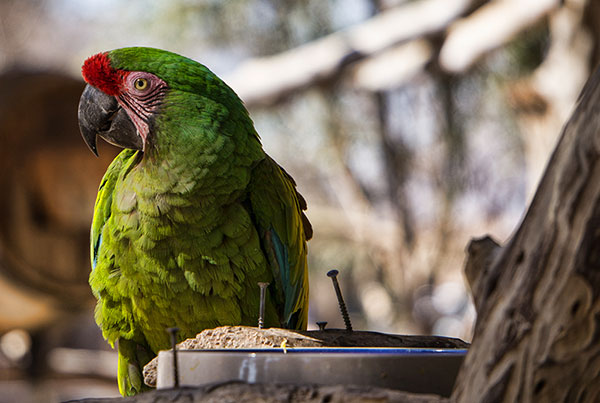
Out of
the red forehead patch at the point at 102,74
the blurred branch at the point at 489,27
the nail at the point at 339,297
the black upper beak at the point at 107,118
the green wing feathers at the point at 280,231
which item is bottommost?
the nail at the point at 339,297

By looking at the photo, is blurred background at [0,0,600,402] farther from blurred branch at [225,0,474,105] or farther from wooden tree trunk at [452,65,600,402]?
wooden tree trunk at [452,65,600,402]

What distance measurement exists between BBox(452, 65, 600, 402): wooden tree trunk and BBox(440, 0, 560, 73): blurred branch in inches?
85.8

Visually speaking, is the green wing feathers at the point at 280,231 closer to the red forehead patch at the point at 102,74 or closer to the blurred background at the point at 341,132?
the red forehead patch at the point at 102,74

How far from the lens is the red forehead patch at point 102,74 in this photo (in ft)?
4.51

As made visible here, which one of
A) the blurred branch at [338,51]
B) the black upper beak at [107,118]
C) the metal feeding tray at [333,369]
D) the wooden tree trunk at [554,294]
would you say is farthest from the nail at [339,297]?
the blurred branch at [338,51]

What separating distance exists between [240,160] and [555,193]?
871mm

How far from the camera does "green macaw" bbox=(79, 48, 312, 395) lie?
1303mm

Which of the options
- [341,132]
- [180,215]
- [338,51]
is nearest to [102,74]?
[180,215]

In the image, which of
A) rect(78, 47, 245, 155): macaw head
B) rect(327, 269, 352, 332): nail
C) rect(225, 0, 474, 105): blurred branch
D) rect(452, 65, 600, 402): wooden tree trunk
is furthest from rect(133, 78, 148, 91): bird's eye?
rect(225, 0, 474, 105): blurred branch

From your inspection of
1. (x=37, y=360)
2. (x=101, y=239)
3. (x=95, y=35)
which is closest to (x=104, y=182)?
(x=101, y=239)

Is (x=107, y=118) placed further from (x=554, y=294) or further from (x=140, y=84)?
(x=554, y=294)

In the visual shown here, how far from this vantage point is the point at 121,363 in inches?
54.3

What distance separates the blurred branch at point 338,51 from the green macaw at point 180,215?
147 cm

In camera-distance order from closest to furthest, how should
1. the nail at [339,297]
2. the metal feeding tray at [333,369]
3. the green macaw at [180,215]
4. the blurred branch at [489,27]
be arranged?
the metal feeding tray at [333,369]
the nail at [339,297]
the green macaw at [180,215]
the blurred branch at [489,27]
